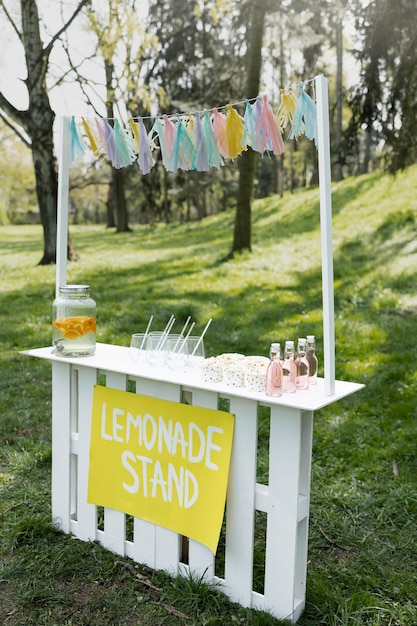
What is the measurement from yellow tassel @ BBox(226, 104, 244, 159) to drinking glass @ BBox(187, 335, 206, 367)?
0.91 metres

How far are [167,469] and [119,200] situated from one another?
766 inches

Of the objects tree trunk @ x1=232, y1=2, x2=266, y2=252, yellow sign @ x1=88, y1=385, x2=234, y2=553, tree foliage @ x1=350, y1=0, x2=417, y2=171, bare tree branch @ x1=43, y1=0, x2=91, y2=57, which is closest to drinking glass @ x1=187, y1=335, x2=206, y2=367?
yellow sign @ x1=88, y1=385, x2=234, y2=553

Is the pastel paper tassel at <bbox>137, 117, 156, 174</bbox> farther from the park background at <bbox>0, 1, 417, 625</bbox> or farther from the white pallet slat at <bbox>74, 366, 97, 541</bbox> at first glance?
the park background at <bbox>0, 1, 417, 625</bbox>

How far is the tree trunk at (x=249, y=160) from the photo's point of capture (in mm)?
11258

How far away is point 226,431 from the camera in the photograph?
2662 mm

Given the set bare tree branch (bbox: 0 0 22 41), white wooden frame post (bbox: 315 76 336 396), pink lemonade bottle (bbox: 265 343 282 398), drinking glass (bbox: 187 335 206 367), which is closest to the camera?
white wooden frame post (bbox: 315 76 336 396)

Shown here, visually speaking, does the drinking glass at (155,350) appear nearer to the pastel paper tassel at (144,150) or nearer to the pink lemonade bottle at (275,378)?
the pink lemonade bottle at (275,378)

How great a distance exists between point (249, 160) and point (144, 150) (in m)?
9.10

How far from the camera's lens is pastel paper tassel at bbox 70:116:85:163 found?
10.7ft

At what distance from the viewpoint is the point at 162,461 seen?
289 centimetres

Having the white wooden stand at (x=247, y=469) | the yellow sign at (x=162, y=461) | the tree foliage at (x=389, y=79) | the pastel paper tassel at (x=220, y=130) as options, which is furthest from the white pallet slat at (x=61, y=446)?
the tree foliage at (x=389, y=79)

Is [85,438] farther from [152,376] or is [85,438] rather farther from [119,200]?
[119,200]

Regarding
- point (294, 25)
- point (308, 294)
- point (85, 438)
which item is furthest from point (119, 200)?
point (85, 438)

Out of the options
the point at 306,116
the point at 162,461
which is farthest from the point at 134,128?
the point at 162,461
